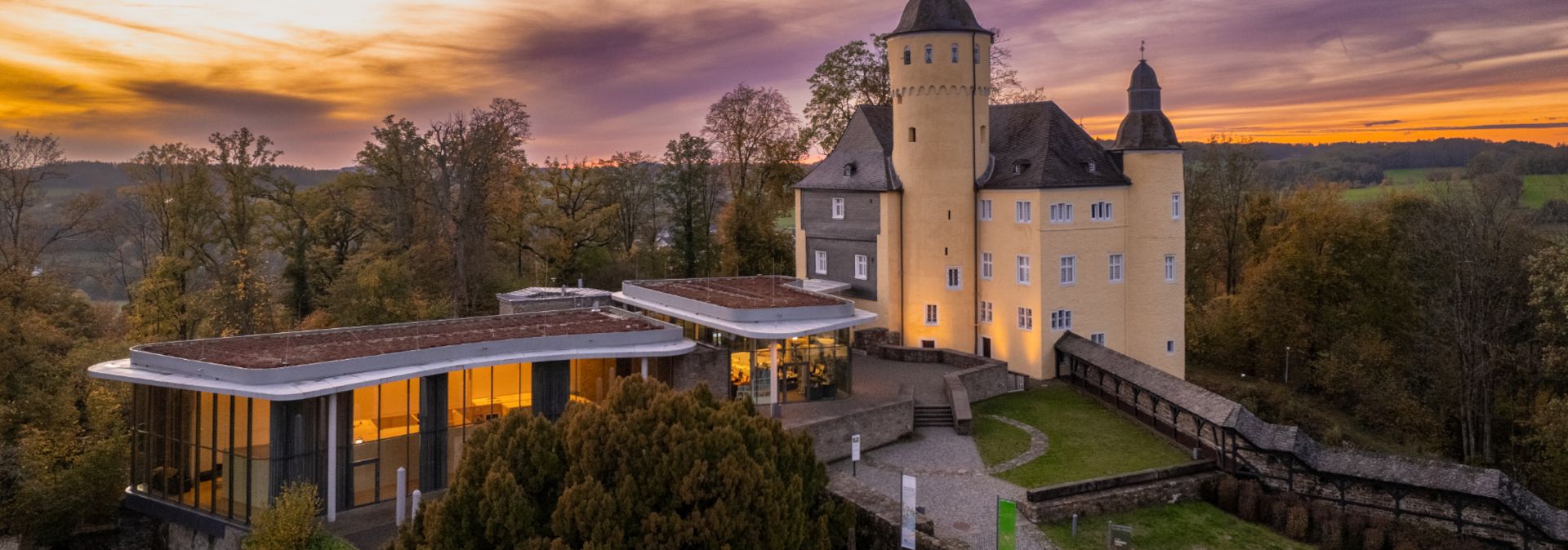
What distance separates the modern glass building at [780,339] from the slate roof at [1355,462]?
27.3 ft

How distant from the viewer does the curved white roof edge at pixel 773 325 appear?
25828mm

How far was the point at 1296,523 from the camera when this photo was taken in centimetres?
2112

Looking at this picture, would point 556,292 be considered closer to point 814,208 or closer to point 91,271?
point 814,208

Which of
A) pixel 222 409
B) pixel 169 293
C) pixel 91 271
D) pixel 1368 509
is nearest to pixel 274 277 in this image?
pixel 169 293

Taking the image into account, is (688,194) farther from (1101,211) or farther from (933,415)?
(933,415)

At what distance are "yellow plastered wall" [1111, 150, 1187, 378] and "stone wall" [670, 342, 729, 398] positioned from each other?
49.5ft

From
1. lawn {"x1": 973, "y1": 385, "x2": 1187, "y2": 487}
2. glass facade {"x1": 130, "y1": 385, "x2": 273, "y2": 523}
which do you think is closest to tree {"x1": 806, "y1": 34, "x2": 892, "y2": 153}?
lawn {"x1": 973, "y1": 385, "x2": 1187, "y2": 487}

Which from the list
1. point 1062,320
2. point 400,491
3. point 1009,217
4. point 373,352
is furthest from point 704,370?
point 1062,320

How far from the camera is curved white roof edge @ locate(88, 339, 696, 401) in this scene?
19483 mm

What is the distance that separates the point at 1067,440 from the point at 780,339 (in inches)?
314

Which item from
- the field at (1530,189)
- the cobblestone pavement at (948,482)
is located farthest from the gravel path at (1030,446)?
the field at (1530,189)

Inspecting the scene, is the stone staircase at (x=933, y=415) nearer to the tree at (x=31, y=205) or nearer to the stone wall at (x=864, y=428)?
the stone wall at (x=864, y=428)

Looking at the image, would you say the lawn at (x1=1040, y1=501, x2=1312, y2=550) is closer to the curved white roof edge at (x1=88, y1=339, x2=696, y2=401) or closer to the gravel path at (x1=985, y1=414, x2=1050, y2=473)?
the gravel path at (x1=985, y1=414, x2=1050, y2=473)

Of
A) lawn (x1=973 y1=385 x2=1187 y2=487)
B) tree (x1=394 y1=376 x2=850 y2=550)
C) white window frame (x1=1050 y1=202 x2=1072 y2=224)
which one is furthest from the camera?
white window frame (x1=1050 y1=202 x2=1072 y2=224)
